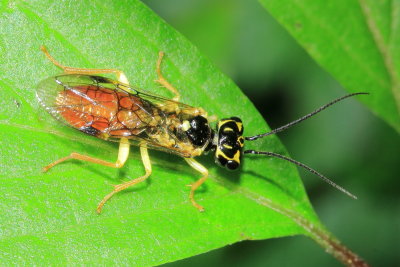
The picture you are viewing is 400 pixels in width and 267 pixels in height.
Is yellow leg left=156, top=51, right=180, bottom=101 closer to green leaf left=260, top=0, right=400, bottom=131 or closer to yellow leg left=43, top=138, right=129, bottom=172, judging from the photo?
yellow leg left=43, top=138, right=129, bottom=172

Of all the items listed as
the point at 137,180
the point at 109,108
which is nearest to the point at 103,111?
the point at 109,108

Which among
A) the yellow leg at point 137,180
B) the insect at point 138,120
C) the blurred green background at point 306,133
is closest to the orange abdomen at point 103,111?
the insect at point 138,120

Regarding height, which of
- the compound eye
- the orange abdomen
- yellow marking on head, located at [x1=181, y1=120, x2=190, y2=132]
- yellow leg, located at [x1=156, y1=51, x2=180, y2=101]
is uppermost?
yellow leg, located at [x1=156, y1=51, x2=180, y2=101]

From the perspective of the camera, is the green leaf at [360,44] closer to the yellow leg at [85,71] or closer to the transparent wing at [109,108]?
the transparent wing at [109,108]

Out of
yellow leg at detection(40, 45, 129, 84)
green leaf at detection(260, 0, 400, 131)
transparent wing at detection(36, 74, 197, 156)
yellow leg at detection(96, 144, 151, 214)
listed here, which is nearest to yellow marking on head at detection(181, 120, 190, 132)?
transparent wing at detection(36, 74, 197, 156)

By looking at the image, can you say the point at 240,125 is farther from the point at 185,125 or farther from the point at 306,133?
the point at 306,133

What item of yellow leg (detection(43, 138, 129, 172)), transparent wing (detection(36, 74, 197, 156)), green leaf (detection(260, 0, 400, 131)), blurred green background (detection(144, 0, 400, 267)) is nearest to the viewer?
yellow leg (detection(43, 138, 129, 172))
